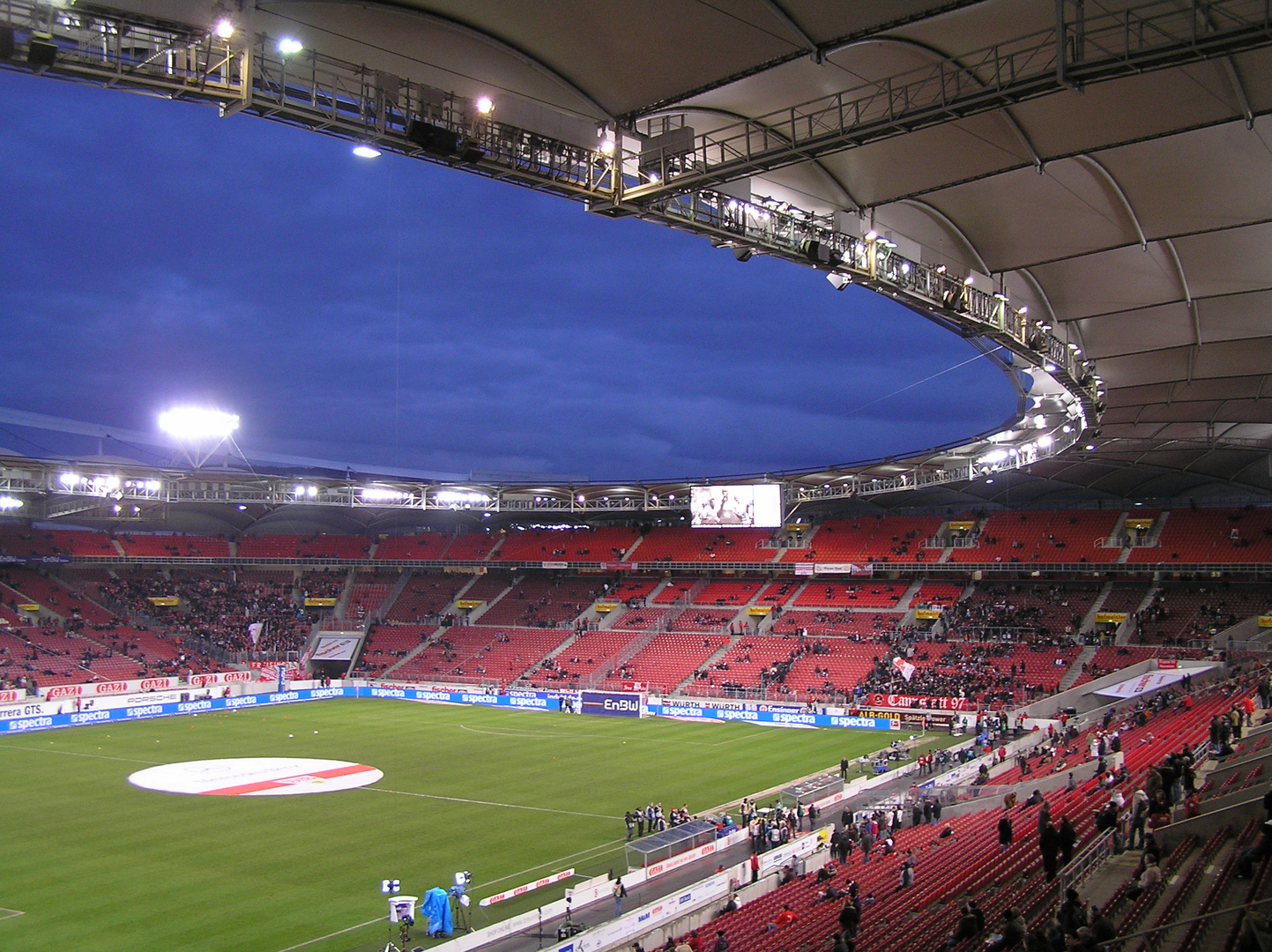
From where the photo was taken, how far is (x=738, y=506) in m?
52.0

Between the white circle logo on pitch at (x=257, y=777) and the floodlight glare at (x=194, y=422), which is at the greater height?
the floodlight glare at (x=194, y=422)

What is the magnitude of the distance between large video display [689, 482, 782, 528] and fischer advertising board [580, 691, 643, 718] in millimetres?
9906

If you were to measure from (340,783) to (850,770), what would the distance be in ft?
57.1

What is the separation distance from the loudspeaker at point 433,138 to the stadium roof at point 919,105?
0.59 metres

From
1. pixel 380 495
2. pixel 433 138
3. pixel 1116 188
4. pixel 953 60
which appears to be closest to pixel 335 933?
pixel 433 138

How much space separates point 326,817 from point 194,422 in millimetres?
23025

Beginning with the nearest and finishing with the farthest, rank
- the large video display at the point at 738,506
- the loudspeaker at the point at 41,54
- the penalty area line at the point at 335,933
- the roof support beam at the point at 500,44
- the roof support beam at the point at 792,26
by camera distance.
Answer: the loudspeaker at the point at 41,54 < the roof support beam at the point at 792,26 < the roof support beam at the point at 500,44 < the penalty area line at the point at 335,933 < the large video display at the point at 738,506

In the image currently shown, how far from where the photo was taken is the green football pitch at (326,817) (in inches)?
820

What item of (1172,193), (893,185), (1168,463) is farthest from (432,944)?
(1168,463)

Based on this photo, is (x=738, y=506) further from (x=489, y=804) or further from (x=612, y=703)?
(x=489, y=804)

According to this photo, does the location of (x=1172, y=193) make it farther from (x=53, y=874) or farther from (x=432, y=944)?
(x=53, y=874)

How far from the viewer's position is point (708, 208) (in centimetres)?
1488

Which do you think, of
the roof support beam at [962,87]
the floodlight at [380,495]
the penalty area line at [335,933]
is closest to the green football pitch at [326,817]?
the penalty area line at [335,933]

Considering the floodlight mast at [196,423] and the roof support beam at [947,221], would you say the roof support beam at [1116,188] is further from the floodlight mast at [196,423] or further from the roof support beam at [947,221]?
the floodlight mast at [196,423]
